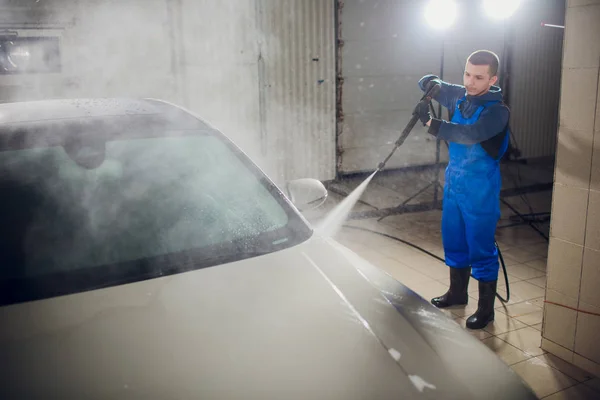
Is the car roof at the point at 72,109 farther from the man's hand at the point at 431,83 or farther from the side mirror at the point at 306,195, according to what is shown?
the man's hand at the point at 431,83

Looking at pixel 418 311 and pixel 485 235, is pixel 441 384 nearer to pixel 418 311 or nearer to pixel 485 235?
pixel 418 311

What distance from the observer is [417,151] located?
934 centimetres

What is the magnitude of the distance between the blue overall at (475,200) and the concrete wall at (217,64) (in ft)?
14.2

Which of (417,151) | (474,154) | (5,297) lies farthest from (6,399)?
(417,151)

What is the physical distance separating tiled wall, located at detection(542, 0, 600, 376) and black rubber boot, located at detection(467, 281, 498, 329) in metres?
0.51

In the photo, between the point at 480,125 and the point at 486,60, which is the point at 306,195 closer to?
the point at 480,125

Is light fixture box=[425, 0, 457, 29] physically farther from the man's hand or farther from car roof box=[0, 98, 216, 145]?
car roof box=[0, 98, 216, 145]

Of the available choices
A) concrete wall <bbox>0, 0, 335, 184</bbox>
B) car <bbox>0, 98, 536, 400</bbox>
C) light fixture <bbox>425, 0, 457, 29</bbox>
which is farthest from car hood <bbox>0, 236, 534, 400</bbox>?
concrete wall <bbox>0, 0, 335, 184</bbox>

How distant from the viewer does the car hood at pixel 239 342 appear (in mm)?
1552

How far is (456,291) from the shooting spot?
4.41 metres

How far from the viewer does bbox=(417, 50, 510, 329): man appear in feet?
12.3

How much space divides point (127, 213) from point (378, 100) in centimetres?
702

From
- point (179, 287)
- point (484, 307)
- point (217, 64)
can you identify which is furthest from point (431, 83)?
point (217, 64)

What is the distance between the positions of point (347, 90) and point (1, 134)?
672 centimetres
